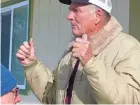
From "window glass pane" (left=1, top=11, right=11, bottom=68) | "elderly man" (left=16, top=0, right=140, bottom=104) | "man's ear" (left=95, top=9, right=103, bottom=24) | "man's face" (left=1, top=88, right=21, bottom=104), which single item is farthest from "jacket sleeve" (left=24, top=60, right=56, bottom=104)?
"window glass pane" (left=1, top=11, right=11, bottom=68)

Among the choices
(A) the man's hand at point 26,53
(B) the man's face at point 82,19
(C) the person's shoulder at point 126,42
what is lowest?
(A) the man's hand at point 26,53

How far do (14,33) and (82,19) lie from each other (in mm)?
2613

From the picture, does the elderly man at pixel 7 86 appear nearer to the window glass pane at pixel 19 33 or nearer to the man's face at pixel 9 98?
the man's face at pixel 9 98

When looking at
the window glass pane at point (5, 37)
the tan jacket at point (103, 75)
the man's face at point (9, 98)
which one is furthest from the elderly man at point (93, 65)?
the window glass pane at point (5, 37)

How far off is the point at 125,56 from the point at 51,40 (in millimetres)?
1952

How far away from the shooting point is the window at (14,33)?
4.43 m

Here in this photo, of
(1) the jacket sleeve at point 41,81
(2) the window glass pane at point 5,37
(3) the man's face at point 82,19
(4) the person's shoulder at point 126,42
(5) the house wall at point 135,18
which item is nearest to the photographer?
(4) the person's shoulder at point 126,42

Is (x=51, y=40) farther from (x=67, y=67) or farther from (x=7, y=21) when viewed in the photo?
(x=67, y=67)

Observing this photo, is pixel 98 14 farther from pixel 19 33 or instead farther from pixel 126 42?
pixel 19 33

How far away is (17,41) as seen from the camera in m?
4.69

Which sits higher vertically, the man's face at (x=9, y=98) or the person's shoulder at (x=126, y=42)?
the person's shoulder at (x=126, y=42)

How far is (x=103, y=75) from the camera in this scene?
6.46 feet

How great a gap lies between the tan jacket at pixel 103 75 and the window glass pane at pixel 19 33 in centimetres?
189

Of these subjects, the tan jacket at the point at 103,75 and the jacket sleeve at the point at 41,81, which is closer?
the tan jacket at the point at 103,75
